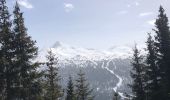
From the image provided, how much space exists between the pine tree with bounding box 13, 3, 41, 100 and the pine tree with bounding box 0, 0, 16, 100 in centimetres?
48

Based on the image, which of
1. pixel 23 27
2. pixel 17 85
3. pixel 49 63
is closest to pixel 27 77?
pixel 17 85

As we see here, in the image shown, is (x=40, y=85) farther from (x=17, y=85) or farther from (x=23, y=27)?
(x=23, y=27)

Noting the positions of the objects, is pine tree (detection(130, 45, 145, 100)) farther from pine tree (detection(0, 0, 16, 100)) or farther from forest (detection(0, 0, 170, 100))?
pine tree (detection(0, 0, 16, 100))

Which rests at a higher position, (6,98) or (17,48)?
(17,48)

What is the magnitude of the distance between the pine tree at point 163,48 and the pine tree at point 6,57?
15.0m

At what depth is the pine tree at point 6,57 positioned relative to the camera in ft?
90.7

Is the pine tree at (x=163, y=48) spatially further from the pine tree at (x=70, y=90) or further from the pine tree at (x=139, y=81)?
the pine tree at (x=70, y=90)

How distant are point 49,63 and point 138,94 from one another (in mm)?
11025

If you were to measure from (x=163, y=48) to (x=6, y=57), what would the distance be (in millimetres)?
16321

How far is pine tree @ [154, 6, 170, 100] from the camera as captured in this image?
1380 inches

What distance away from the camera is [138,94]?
134 feet

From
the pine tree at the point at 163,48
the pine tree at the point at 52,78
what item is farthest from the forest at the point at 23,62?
the pine tree at the point at 52,78

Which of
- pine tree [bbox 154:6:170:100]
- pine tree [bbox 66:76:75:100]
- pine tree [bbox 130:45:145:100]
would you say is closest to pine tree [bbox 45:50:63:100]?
pine tree [bbox 130:45:145:100]

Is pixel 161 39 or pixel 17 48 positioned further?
pixel 161 39
